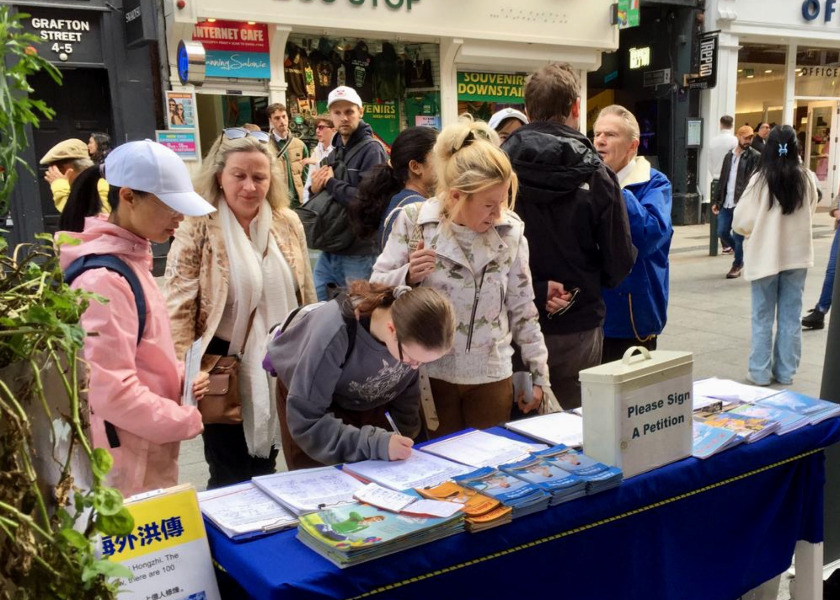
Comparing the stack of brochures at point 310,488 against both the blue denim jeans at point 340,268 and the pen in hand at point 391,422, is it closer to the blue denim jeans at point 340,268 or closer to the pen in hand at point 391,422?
the pen in hand at point 391,422

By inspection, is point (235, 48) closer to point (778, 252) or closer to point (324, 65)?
point (324, 65)

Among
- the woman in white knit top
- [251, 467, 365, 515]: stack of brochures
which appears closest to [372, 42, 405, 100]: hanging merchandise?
the woman in white knit top

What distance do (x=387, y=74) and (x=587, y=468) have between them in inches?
412

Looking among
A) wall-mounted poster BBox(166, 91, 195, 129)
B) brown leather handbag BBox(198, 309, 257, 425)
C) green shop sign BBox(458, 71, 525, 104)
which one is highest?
green shop sign BBox(458, 71, 525, 104)

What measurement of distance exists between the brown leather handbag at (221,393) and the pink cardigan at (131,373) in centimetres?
27

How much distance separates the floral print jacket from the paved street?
194 cm

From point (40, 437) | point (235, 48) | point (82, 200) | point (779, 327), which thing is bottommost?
point (779, 327)

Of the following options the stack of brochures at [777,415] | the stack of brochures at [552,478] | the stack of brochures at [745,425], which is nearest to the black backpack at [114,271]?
the stack of brochures at [552,478]

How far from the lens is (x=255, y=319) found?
9.19 feet

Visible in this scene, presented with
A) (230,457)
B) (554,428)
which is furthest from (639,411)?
(230,457)

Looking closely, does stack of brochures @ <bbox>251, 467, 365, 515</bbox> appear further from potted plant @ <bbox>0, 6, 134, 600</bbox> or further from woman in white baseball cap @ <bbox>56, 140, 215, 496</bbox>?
potted plant @ <bbox>0, 6, 134, 600</bbox>

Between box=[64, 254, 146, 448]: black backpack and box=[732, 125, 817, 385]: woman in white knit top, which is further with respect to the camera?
box=[732, 125, 817, 385]: woman in white knit top

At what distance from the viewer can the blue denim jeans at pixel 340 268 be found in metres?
4.36

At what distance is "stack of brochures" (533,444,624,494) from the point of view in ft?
6.56
